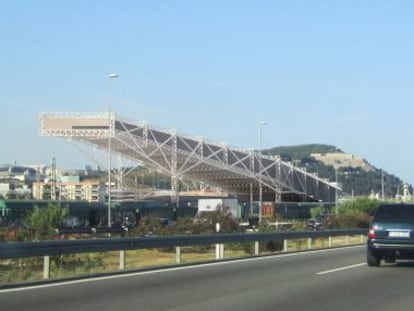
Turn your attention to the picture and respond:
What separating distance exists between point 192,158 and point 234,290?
119 m

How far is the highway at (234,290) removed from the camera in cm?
1304

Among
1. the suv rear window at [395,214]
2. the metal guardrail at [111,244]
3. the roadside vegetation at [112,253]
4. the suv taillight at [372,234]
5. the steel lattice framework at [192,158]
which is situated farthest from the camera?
the steel lattice framework at [192,158]

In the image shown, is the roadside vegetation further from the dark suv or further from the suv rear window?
the suv rear window

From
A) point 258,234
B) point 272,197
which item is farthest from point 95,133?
point 258,234

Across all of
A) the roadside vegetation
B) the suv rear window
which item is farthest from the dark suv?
the roadside vegetation

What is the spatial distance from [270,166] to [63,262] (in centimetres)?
11951

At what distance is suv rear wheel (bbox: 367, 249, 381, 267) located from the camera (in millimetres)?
21641

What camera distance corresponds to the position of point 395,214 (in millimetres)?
21766

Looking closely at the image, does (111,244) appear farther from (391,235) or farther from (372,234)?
(391,235)

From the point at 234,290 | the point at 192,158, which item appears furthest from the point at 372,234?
the point at 192,158

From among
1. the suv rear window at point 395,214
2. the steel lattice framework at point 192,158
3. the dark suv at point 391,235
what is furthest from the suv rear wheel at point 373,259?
the steel lattice framework at point 192,158

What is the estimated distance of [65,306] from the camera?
41.8 feet

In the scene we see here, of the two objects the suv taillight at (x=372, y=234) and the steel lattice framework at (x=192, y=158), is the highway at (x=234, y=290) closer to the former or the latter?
the suv taillight at (x=372, y=234)

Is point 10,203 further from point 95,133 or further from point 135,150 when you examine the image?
point 135,150
